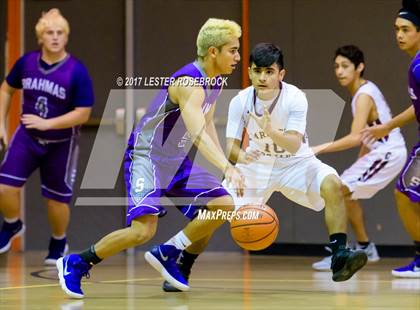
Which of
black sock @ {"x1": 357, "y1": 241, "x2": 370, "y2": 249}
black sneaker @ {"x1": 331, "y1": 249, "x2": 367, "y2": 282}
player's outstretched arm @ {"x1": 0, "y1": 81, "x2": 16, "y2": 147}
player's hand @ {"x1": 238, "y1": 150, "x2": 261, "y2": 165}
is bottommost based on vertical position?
black sock @ {"x1": 357, "y1": 241, "x2": 370, "y2": 249}

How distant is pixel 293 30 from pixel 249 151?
9.96 feet

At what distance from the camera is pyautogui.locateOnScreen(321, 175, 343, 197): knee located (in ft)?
19.9

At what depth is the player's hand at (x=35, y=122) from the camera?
26.0 feet

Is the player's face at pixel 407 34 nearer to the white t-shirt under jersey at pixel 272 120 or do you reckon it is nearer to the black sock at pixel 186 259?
the white t-shirt under jersey at pixel 272 120

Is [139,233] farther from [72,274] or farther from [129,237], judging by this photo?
[72,274]

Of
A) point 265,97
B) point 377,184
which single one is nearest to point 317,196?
point 265,97

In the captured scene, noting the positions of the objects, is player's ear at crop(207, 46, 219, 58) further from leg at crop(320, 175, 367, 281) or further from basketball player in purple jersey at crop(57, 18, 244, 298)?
leg at crop(320, 175, 367, 281)

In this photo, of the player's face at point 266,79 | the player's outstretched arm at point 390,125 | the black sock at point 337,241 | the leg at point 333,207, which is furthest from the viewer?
the player's outstretched arm at point 390,125

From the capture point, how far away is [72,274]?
5.63 meters

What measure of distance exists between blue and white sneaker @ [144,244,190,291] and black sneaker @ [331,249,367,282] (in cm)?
96

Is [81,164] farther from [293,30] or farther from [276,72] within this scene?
[276,72]

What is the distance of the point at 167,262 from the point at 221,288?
601mm

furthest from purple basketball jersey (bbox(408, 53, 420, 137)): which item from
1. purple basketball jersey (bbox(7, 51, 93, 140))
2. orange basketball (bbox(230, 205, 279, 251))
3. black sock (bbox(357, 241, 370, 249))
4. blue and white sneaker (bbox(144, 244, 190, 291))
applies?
purple basketball jersey (bbox(7, 51, 93, 140))

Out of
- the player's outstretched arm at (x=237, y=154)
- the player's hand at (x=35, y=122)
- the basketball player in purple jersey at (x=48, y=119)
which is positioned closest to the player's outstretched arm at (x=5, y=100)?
the basketball player in purple jersey at (x=48, y=119)
